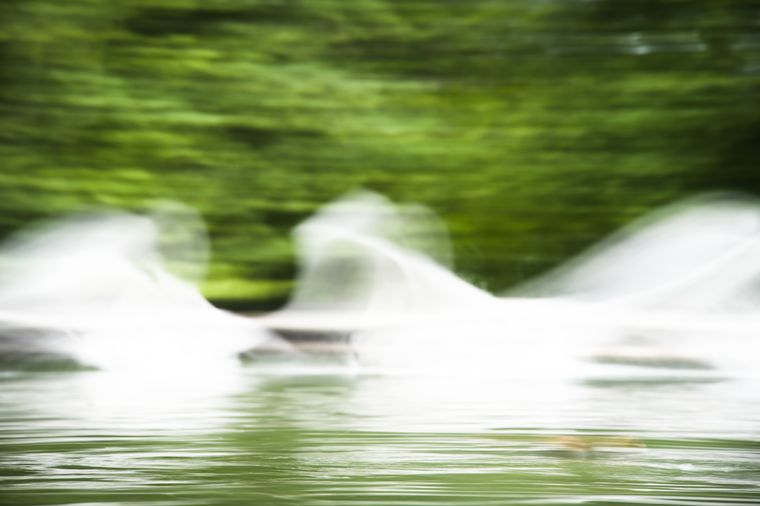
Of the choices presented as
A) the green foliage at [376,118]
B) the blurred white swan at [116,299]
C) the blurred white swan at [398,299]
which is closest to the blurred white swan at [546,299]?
Answer: the blurred white swan at [398,299]

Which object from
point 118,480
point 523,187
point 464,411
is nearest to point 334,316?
point 523,187

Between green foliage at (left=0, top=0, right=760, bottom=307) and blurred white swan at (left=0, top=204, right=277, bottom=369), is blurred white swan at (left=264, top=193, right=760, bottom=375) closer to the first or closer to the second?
green foliage at (left=0, top=0, right=760, bottom=307)

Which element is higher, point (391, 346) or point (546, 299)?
point (546, 299)

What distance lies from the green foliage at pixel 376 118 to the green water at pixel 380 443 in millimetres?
1688

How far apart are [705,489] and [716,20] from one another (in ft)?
19.5

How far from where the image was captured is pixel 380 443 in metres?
4.39

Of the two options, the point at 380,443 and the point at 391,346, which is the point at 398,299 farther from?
the point at 380,443

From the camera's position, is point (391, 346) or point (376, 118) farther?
point (376, 118)

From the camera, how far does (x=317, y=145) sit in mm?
8844

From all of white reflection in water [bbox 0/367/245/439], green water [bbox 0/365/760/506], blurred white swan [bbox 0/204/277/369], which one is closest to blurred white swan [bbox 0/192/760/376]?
blurred white swan [bbox 0/204/277/369]

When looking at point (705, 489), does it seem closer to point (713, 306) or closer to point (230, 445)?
point (230, 445)

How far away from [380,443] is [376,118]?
452 cm

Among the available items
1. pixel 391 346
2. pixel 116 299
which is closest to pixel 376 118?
pixel 391 346

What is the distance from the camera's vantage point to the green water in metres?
3.37
